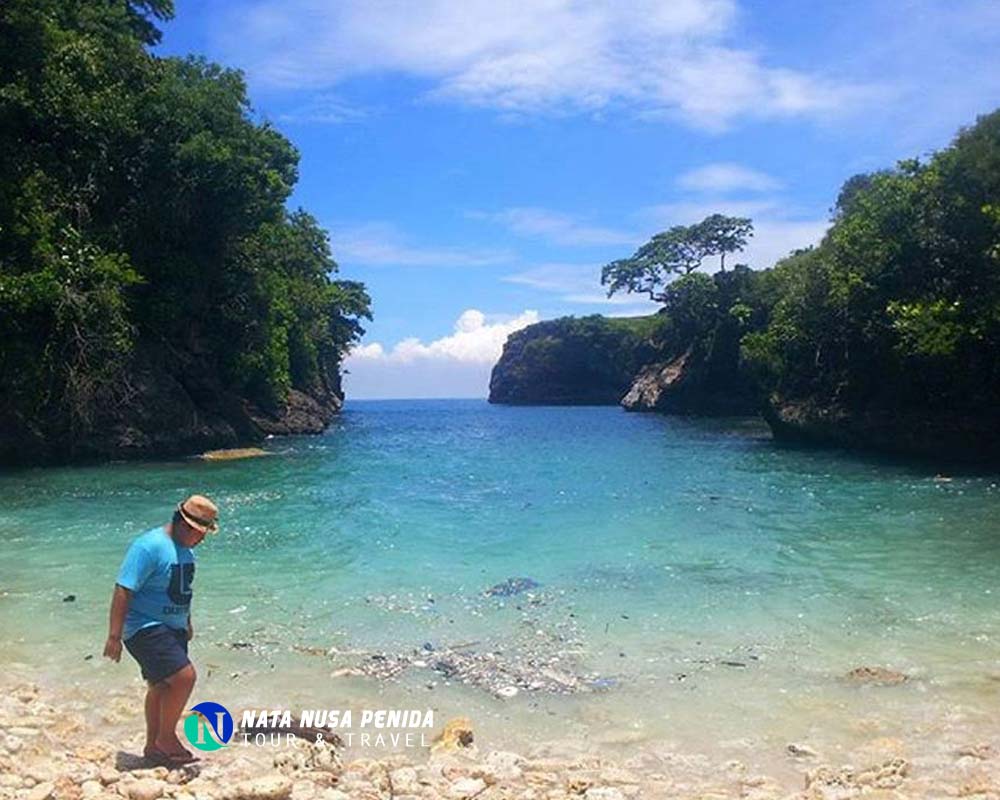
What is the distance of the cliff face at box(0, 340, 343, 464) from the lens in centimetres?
2647

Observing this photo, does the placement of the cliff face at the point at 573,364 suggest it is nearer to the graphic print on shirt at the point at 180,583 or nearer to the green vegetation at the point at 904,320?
the green vegetation at the point at 904,320

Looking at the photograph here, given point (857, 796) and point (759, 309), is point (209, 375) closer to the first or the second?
point (857, 796)

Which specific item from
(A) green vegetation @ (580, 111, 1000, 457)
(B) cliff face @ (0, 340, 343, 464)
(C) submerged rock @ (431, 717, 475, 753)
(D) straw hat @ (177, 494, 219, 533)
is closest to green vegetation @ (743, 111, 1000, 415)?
(A) green vegetation @ (580, 111, 1000, 457)

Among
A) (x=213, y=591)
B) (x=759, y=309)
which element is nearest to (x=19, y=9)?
(x=213, y=591)

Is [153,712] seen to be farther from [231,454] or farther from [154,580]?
[231,454]

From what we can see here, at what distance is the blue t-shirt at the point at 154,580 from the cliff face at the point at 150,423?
23.9 m

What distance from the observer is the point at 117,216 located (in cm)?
3003

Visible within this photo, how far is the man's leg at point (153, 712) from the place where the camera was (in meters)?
5.75

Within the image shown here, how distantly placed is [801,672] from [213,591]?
764cm

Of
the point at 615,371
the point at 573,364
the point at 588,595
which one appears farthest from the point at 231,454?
the point at 573,364

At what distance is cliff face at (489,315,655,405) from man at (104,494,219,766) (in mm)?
111017

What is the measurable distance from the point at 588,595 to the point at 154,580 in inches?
277

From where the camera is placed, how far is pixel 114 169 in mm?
29484

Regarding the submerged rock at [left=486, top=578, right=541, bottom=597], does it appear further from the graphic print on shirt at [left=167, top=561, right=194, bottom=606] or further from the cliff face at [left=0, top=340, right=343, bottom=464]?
the cliff face at [left=0, top=340, right=343, bottom=464]
